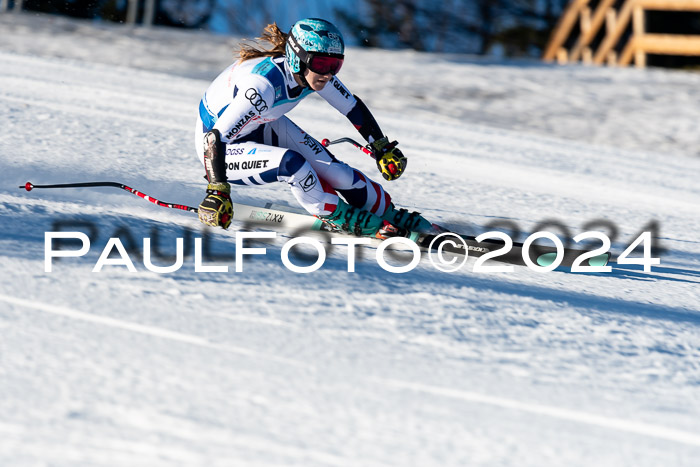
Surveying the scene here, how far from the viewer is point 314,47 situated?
3971 mm

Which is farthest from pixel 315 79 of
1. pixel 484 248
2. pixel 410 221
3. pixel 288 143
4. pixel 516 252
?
pixel 516 252

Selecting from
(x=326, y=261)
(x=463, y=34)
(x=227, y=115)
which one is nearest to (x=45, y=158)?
(x=227, y=115)

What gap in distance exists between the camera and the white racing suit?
401cm

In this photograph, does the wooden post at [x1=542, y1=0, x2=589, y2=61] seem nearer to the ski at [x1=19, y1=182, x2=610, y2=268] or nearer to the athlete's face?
the ski at [x1=19, y1=182, x2=610, y2=268]

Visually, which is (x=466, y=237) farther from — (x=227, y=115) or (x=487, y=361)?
(x=487, y=361)

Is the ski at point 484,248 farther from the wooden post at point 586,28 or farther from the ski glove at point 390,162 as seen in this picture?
the wooden post at point 586,28

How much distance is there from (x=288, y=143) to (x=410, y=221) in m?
0.75

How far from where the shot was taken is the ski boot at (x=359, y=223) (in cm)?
424

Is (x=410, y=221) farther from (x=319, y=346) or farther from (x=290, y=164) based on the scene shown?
(x=319, y=346)

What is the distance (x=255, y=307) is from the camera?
2990mm

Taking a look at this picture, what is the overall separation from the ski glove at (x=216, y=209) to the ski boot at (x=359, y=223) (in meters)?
0.56

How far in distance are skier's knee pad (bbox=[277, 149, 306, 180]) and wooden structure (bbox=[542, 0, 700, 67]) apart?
12.6 metres

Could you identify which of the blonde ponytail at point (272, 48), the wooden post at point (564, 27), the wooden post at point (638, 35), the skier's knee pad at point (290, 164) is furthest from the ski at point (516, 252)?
the wooden post at point (564, 27)

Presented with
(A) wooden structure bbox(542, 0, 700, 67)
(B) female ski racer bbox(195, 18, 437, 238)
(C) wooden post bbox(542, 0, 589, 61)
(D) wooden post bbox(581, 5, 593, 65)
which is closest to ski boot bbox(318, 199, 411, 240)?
(B) female ski racer bbox(195, 18, 437, 238)
